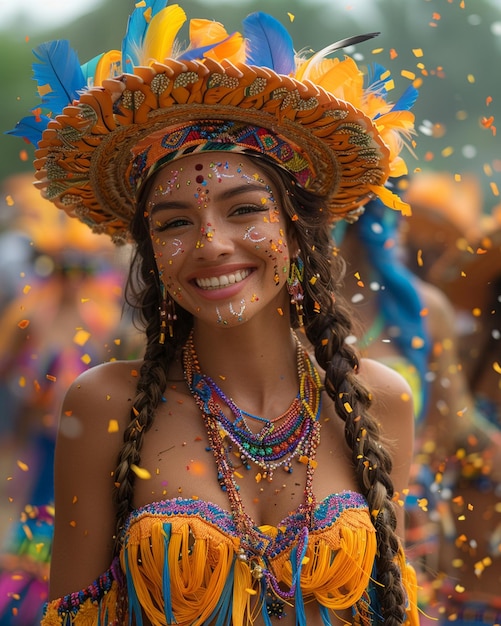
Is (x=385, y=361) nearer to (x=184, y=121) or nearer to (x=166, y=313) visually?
(x=166, y=313)

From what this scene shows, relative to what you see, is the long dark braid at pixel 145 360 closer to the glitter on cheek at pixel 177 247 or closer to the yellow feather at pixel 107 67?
the glitter on cheek at pixel 177 247

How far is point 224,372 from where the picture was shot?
8.86ft

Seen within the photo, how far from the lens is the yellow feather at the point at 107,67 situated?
8.23 ft

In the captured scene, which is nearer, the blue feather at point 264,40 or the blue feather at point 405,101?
the blue feather at point 264,40

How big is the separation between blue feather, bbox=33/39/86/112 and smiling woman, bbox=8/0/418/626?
0.01 meters

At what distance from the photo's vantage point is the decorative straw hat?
230 cm

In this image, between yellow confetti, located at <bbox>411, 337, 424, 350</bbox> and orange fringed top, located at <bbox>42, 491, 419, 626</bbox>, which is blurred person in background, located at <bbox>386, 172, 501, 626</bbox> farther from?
orange fringed top, located at <bbox>42, 491, 419, 626</bbox>

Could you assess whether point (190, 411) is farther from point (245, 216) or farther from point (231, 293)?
point (245, 216)

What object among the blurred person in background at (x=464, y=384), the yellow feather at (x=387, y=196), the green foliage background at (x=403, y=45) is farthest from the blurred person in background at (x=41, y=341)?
the green foliage background at (x=403, y=45)

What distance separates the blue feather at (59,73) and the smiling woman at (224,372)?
0.01 meters

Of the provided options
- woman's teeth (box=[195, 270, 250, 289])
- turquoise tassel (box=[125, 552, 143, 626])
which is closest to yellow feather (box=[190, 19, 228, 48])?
woman's teeth (box=[195, 270, 250, 289])

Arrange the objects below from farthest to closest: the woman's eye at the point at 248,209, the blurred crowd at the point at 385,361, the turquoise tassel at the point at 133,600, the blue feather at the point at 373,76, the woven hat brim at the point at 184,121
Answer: the blurred crowd at the point at 385,361
the blue feather at the point at 373,76
the woman's eye at the point at 248,209
the turquoise tassel at the point at 133,600
the woven hat brim at the point at 184,121

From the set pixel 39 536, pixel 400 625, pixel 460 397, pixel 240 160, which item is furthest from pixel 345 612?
pixel 460 397

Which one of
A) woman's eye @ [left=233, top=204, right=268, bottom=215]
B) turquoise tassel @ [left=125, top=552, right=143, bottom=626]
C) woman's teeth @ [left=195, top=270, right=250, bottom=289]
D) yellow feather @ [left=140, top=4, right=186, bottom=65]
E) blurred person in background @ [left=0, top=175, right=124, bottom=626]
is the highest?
yellow feather @ [left=140, top=4, right=186, bottom=65]
